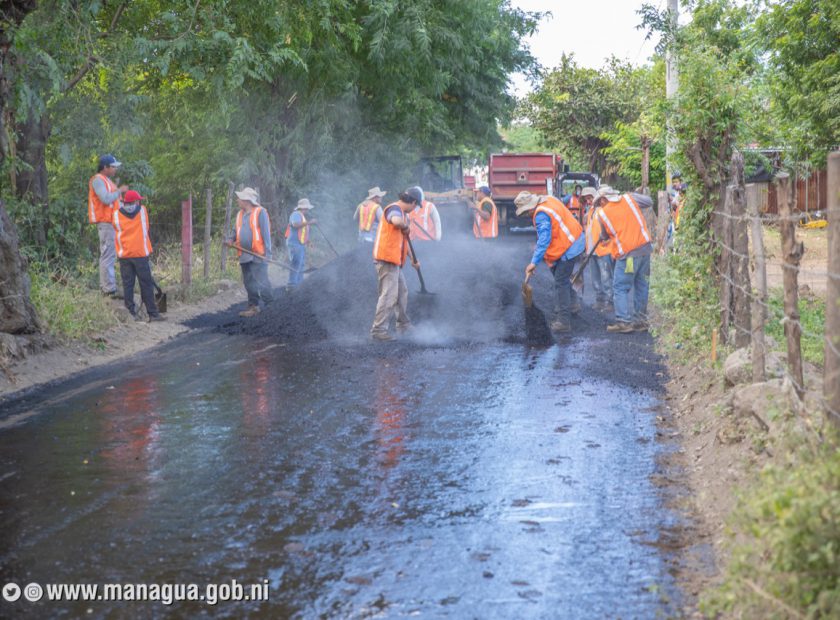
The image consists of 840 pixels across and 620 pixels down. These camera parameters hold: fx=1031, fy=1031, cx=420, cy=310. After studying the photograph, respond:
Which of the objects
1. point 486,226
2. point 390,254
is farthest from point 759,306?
point 486,226

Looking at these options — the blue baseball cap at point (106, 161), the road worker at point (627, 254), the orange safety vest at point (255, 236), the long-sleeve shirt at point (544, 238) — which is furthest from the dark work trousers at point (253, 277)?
the road worker at point (627, 254)

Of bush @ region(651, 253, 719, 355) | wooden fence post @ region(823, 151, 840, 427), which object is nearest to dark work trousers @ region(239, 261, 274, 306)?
bush @ region(651, 253, 719, 355)

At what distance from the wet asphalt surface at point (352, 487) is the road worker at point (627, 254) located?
187 centimetres

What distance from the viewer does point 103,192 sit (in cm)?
1309

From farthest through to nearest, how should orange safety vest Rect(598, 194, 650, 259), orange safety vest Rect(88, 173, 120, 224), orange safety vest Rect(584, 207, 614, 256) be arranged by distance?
orange safety vest Rect(88, 173, 120, 224) → orange safety vest Rect(584, 207, 614, 256) → orange safety vest Rect(598, 194, 650, 259)

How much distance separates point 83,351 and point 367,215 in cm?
944

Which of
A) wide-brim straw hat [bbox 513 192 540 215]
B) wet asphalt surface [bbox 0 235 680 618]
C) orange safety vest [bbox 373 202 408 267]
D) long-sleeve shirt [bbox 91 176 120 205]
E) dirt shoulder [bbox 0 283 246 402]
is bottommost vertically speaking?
wet asphalt surface [bbox 0 235 680 618]

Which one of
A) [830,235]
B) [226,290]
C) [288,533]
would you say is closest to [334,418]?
[288,533]

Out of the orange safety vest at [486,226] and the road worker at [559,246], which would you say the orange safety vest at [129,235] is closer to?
the road worker at [559,246]

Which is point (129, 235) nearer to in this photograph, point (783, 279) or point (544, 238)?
point (544, 238)

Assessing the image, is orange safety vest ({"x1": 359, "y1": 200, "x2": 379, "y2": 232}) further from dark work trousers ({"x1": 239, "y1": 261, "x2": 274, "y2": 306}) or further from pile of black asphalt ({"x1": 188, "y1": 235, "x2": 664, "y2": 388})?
dark work trousers ({"x1": 239, "y1": 261, "x2": 274, "y2": 306})

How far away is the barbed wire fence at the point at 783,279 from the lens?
4383 millimetres

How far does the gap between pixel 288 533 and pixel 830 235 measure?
2.88m

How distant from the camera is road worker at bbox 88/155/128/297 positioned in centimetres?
1310
